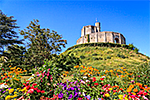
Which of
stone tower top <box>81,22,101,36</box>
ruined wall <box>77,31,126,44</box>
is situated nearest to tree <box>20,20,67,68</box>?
ruined wall <box>77,31,126,44</box>

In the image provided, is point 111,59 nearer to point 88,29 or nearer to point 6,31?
point 6,31

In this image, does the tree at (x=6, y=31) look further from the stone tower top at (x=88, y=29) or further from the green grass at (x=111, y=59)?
the stone tower top at (x=88, y=29)

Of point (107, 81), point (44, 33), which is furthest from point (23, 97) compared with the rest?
point (44, 33)

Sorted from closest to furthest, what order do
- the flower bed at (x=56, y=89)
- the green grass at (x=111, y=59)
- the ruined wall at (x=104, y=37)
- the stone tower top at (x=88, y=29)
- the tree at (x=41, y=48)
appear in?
the flower bed at (x=56, y=89)
the tree at (x=41, y=48)
the green grass at (x=111, y=59)
the ruined wall at (x=104, y=37)
the stone tower top at (x=88, y=29)

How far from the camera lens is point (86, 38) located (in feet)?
117

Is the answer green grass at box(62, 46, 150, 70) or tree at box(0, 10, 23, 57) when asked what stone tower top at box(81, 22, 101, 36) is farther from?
tree at box(0, 10, 23, 57)

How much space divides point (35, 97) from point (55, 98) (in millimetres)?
495

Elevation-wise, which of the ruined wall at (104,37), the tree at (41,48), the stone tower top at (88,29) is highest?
the stone tower top at (88,29)

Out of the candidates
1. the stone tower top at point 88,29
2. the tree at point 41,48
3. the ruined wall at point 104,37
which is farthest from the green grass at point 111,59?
the stone tower top at point 88,29

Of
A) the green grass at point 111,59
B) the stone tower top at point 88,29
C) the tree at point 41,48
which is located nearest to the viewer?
the tree at point 41,48

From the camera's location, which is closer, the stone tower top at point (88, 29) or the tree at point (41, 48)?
the tree at point (41, 48)

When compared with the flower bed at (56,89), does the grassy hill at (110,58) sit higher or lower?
higher

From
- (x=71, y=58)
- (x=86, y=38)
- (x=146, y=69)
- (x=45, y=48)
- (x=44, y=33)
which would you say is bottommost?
(x=146, y=69)

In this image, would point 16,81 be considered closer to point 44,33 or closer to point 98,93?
point 98,93
